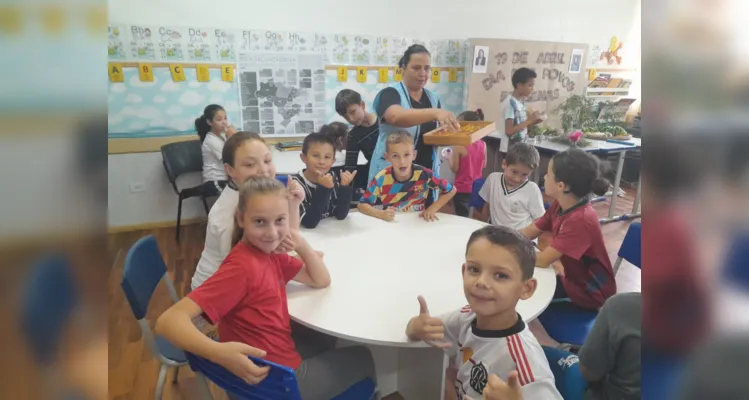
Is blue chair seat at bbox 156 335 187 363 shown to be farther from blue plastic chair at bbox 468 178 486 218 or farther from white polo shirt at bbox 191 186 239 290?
blue plastic chair at bbox 468 178 486 218

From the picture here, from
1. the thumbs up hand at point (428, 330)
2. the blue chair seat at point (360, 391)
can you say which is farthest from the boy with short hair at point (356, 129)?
the thumbs up hand at point (428, 330)

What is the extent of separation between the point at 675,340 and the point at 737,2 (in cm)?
16

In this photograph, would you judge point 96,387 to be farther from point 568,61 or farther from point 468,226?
point 568,61

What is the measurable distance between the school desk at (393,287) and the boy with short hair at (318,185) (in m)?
0.08

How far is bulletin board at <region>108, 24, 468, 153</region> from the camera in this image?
371cm

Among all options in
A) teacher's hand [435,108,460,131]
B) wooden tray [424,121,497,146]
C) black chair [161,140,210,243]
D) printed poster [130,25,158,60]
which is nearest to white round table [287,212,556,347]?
wooden tray [424,121,497,146]

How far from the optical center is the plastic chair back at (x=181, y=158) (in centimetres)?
373

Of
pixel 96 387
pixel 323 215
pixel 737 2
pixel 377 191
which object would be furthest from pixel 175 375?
pixel 737 2

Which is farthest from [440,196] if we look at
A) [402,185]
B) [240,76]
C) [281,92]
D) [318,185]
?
[240,76]

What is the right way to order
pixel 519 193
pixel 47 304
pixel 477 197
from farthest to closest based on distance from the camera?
1. pixel 477 197
2. pixel 519 193
3. pixel 47 304

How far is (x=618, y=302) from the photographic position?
A: 1.03 meters

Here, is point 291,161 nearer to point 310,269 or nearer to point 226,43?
point 226,43

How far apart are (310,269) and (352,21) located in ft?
11.4

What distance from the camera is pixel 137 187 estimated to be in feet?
13.1
